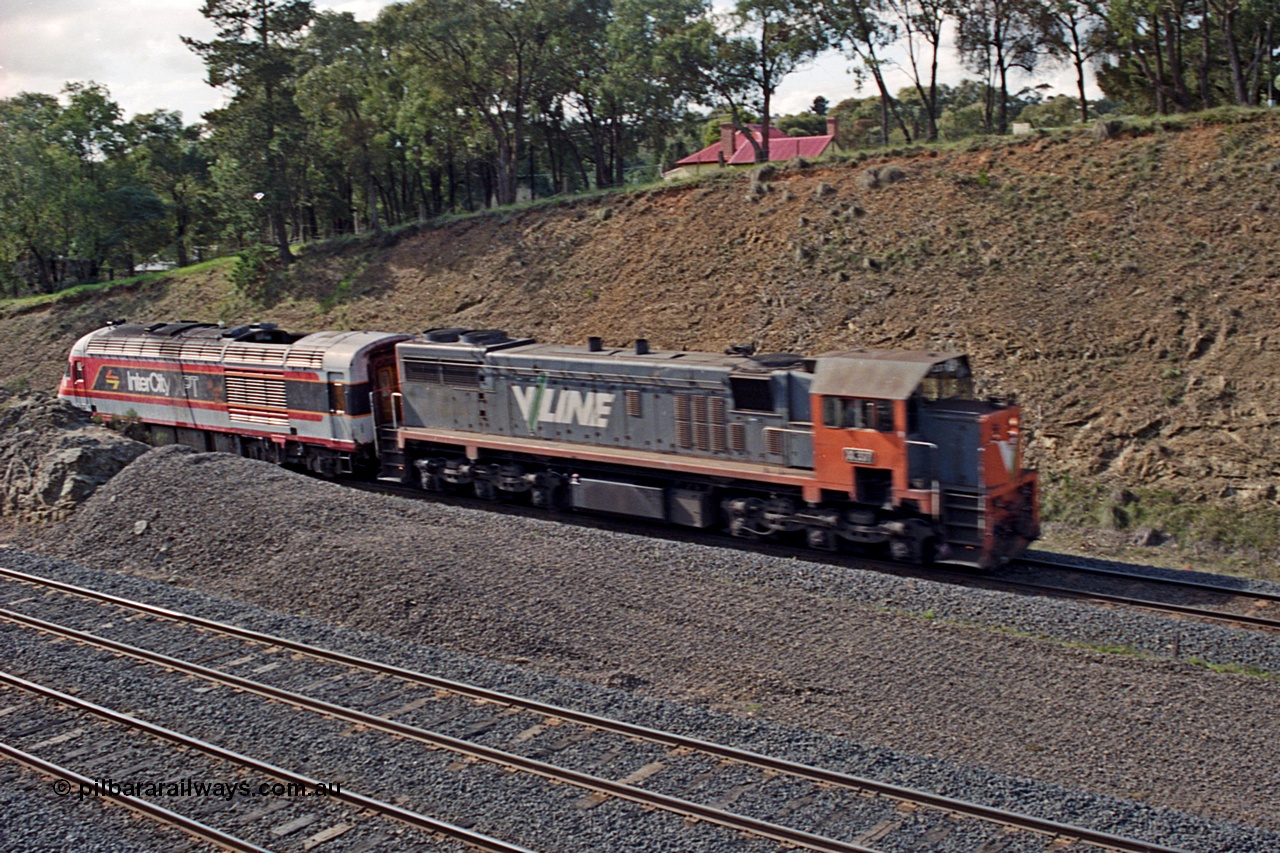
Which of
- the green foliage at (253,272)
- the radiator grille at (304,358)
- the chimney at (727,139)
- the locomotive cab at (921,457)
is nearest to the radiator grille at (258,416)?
the radiator grille at (304,358)

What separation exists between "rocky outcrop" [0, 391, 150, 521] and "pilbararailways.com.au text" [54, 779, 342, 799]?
462 inches

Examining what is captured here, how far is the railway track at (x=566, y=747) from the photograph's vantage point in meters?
8.20

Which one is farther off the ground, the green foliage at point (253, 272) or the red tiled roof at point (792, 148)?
the red tiled roof at point (792, 148)

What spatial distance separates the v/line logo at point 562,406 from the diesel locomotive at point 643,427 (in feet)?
0.11

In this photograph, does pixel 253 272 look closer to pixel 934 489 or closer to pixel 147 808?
pixel 934 489

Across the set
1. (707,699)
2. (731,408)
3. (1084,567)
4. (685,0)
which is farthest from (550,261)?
(707,699)

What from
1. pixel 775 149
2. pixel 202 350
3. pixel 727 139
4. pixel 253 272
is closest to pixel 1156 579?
pixel 202 350

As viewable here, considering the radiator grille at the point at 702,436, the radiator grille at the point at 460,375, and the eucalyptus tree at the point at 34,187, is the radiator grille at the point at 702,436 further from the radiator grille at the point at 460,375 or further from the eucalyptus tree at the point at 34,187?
the eucalyptus tree at the point at 34,187

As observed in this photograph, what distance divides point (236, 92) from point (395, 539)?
32.5m

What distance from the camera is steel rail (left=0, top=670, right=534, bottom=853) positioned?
8297 millimetres

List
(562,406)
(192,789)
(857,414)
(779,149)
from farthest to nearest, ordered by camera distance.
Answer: (779,149)
(562,406)
(857,414)
(192,789)

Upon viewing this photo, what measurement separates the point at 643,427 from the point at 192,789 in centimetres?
1051

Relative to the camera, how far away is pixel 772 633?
12.5 m

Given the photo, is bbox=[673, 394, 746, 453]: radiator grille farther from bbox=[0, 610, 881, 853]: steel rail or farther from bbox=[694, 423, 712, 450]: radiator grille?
bbox=[0, 610, 881, 853]: steel rail
